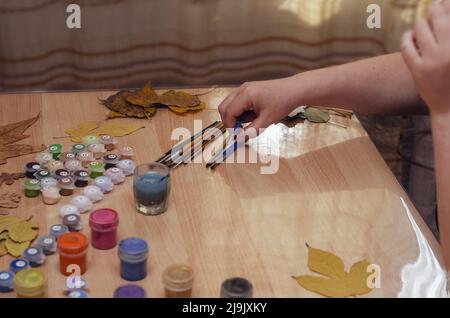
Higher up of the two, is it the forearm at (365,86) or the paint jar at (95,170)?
the forearm at (365,86)

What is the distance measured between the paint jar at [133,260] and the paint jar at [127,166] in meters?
0.26

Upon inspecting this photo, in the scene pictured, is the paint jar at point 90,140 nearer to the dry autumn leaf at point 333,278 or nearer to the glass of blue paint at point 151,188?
the glass of blue paint at point 151,188

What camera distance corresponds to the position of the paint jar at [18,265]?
38.1 inches

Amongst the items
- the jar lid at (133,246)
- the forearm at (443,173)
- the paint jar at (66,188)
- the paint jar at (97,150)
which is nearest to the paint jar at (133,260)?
the jar lid at (133,246)

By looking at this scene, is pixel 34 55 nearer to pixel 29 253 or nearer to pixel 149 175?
pixel 149 175

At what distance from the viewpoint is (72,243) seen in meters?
0.99

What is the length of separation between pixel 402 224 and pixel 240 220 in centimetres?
27

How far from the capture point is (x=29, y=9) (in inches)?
64.8

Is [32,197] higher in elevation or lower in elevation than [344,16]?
lower

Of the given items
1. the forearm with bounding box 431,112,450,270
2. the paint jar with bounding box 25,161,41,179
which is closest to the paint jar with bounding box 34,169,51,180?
the paint jar with bounding box 25,161,41,179
